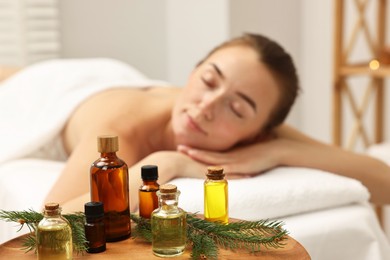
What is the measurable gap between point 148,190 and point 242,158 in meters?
0.66

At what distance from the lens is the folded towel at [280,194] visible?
147cm

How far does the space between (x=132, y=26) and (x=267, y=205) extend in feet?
7.08

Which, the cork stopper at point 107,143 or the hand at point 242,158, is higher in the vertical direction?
the cork stopper at point 107,143

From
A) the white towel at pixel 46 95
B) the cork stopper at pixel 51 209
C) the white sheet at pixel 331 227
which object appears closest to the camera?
the cork stopper at pixel 51 209

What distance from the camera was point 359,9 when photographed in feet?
8.42

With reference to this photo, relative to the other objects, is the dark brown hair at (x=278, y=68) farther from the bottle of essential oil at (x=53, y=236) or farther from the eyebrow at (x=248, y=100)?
the bottle of essential oil at (x=53, y=236)

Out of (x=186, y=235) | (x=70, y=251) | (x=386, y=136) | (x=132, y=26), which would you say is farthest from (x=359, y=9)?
(x=70, y=251)

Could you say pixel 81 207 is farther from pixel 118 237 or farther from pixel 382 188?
pixel 382 188

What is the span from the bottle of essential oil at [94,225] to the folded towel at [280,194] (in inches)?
15.8

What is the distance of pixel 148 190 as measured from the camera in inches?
44.1

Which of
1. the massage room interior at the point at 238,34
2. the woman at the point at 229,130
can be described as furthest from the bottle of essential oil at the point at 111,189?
the massage room interior at the point at 238,34

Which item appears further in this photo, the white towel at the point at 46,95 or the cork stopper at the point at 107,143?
the white towel at the point at 46,95

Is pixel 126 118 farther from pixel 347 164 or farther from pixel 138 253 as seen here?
pixel 138 253

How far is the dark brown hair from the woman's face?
3cm
